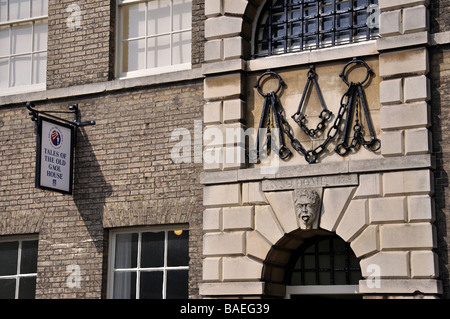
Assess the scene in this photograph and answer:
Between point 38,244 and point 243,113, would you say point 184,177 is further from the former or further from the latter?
point 38,244

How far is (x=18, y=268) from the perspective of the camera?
13.8 metres

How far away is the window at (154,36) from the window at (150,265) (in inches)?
96.6

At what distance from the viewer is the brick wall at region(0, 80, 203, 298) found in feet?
41.7

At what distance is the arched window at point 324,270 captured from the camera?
1181cm

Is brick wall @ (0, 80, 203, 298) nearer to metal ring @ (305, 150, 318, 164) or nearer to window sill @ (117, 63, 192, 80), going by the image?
window sill @ (117, 63, 192, 80)

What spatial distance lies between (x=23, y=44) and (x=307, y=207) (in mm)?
5771

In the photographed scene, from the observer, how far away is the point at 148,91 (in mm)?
13164

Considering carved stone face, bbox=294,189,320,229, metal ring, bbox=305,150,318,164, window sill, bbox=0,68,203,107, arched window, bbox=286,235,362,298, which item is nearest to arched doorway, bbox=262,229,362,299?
arched window, bbox=286,235,362,298

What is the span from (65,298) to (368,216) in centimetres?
464

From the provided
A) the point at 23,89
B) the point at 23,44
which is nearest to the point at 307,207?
the point at 23,89

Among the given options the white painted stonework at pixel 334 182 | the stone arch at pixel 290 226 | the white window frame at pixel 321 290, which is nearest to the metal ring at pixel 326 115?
the white painted stonework at pixel 334 182

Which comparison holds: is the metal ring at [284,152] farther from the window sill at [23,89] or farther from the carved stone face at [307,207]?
the window sill at [23,89]

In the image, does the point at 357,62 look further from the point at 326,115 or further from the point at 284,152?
the point at 284,152
